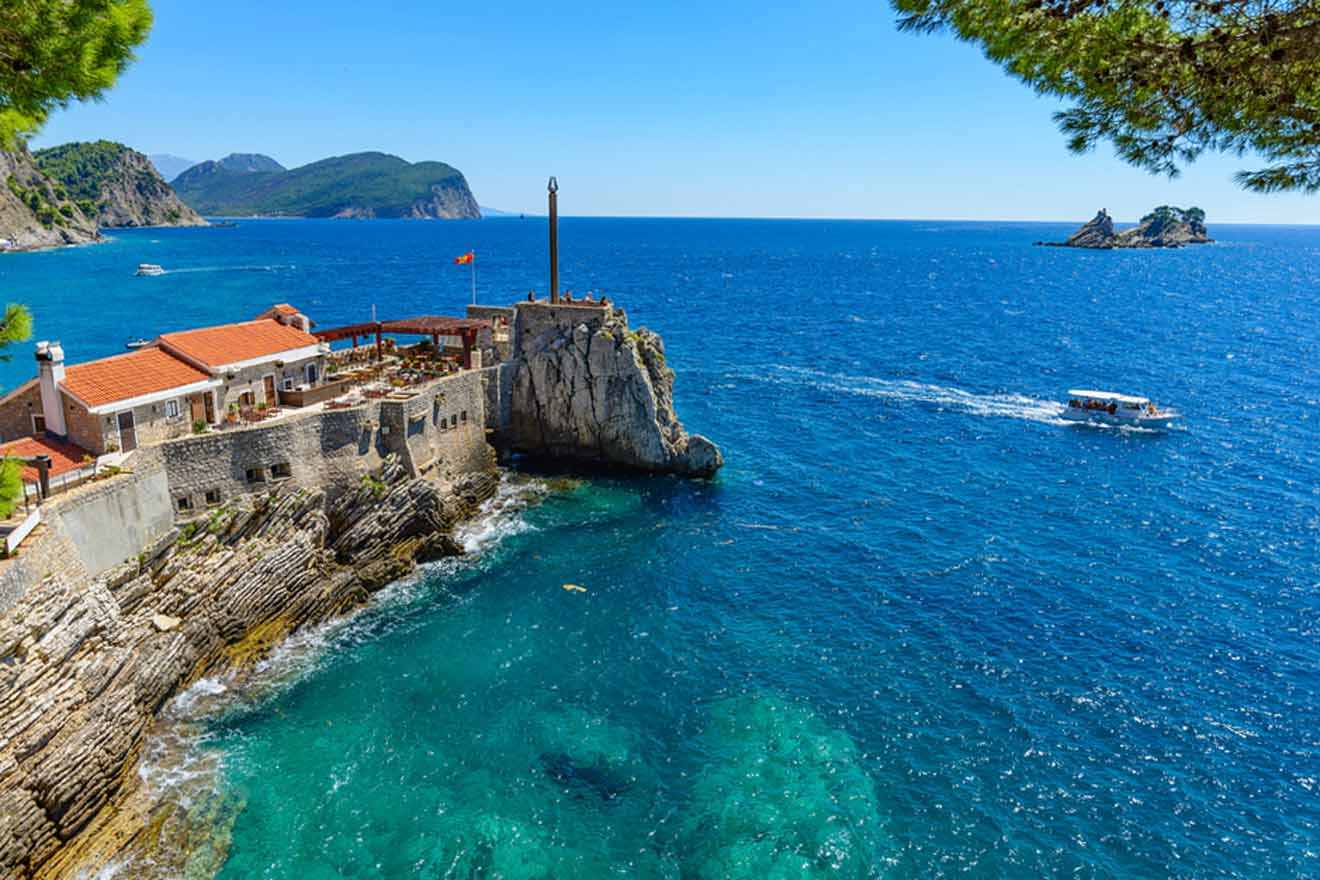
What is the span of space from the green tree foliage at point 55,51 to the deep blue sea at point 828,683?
20.3 meters

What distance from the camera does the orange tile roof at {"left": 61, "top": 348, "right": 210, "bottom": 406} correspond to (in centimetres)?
3453

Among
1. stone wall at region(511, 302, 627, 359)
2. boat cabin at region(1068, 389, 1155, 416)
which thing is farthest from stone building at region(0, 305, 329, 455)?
boat cabin at region(1068, 389, 1155, 416)

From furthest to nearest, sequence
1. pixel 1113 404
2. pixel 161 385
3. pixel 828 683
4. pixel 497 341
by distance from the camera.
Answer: pixel 1113 404, pixel 497 341, pixel 161 385, pixel 828 683

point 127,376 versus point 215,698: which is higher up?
point 127,376

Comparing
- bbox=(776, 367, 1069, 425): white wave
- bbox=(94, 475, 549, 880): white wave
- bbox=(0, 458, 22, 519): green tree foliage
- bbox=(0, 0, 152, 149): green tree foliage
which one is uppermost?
bbox=(0, 0, 152, 149): green tree foliage

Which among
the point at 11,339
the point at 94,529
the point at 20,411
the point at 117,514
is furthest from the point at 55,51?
the point at 20,411

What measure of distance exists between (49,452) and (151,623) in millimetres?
8487

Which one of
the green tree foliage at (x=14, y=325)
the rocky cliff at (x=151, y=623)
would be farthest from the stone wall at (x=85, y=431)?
the green tree foliage at (x=14, y=325)

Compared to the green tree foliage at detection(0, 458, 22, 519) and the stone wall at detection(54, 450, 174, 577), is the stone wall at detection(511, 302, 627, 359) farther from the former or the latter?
the green tree foliage at detection(0, 458, 22, 519)

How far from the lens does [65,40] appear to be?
1373 cm

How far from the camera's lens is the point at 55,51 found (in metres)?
13.7

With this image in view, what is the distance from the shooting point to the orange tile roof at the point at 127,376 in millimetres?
34531

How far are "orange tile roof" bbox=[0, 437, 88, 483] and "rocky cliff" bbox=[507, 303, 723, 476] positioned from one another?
27.2 metres

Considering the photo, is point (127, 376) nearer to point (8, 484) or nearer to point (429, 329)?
point (429, 329)
